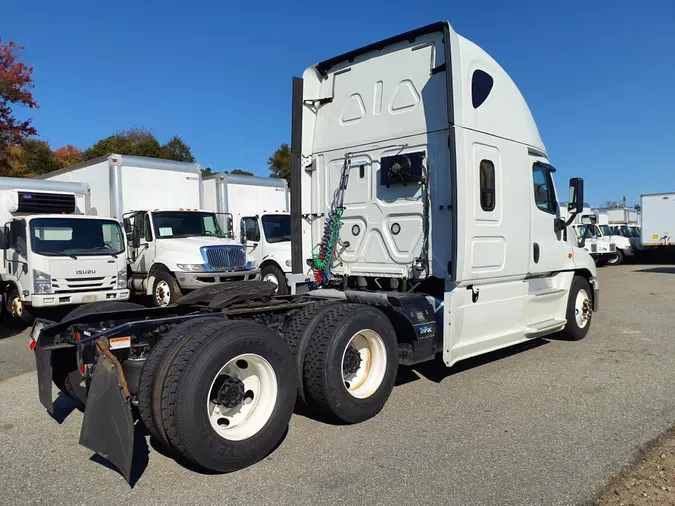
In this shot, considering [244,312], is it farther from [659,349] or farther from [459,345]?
[659,349]

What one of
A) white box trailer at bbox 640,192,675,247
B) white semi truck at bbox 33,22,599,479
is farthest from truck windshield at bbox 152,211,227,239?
white box trailer at bbox 640,192,675,247

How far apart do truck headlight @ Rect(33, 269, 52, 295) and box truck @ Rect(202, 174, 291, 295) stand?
4593 mm

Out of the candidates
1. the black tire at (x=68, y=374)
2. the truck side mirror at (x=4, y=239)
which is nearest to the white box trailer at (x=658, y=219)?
the truck side mirror at (x=4, y=239)

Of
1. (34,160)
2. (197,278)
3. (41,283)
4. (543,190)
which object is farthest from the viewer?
(34,160)

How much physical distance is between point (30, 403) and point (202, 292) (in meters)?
2.27

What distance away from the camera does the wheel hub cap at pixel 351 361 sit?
4927 mm

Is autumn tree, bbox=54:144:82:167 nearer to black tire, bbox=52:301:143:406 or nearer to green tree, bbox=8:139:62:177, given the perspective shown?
green tree, bbox=8:139:62:177

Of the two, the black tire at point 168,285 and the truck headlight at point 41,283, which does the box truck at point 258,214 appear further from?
the truck headlight at point 41,283

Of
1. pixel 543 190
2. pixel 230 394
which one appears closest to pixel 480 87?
pixel 543 190

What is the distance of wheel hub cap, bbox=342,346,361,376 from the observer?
16.2 ft

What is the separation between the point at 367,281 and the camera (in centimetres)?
666

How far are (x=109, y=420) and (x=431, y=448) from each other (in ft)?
7.90

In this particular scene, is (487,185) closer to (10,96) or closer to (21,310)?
(21,310)

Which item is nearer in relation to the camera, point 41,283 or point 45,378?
point 45,378
